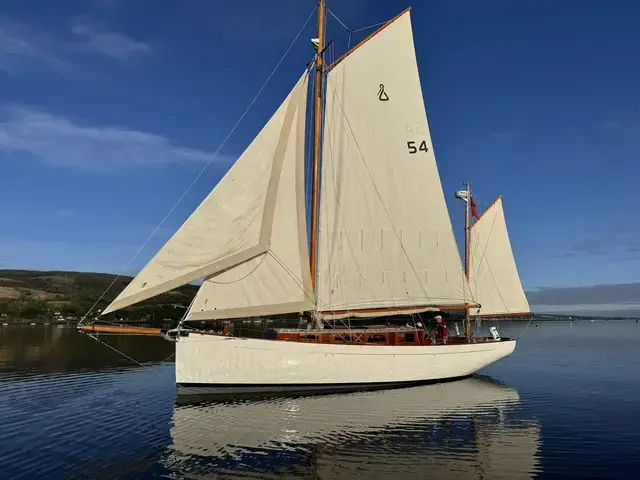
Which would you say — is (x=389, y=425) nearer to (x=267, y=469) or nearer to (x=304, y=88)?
(x=267, y=469)

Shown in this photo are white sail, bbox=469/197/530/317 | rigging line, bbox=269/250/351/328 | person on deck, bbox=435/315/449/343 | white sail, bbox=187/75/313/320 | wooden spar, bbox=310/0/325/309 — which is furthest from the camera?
white sail, bbox=469/197/530/317

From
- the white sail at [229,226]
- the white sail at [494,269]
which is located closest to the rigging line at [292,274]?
the white sail at [229,226]

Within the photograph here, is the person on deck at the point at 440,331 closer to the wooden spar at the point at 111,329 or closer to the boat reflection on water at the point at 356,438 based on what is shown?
the boat reflection on water at the point at 356,438

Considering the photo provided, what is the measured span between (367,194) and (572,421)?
15668 millimetres

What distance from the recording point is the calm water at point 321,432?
14.2 metres

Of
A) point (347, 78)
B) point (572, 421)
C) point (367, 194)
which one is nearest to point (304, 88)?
point (347, 78)

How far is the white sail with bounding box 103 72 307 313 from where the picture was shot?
2208 cm

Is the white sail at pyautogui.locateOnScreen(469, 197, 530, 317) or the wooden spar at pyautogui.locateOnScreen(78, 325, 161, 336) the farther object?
the white sail at pyautogui.locateOnScreen(469, 197, 530, 317)

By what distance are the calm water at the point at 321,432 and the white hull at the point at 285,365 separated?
118 centimetres

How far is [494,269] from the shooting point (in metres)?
42.4

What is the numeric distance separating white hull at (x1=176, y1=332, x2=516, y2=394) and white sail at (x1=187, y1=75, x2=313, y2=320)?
166 centimetres

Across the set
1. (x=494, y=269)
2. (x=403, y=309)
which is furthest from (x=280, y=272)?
(x=494, y=269)

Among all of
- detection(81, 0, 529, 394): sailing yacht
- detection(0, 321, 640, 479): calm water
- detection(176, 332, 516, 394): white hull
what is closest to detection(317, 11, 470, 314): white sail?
detection(81, 0, 529, 394): sailing yacht

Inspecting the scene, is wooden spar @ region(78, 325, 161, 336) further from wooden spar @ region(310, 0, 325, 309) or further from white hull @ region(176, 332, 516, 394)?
wooden spar @ region(310, 0, 325, 309)
